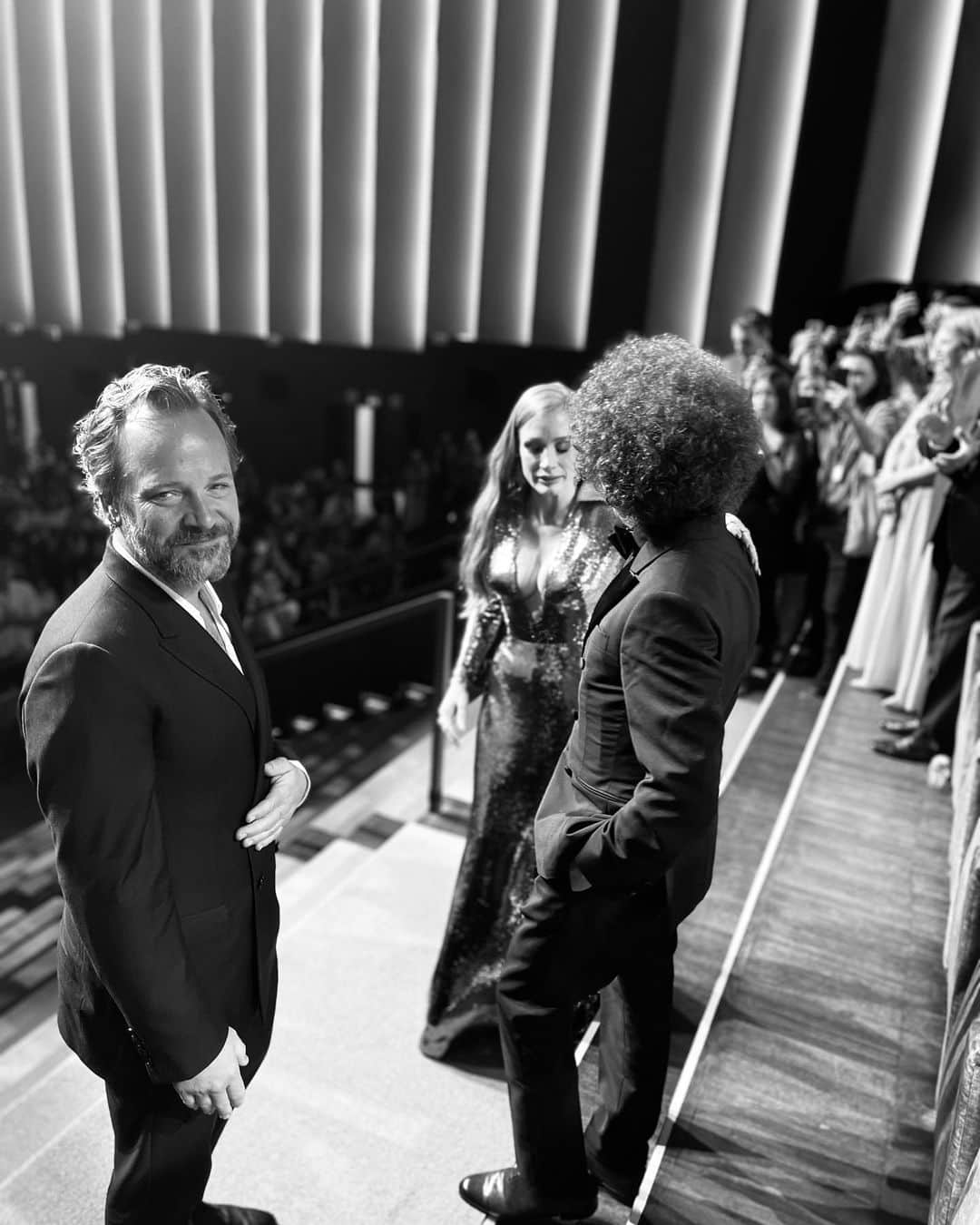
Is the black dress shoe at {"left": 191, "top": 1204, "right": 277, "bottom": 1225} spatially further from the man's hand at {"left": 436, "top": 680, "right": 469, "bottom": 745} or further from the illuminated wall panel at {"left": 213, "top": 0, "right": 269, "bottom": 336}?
the illuminated wall panel at {"left": 213, "top": 0, "right": 269, "bottom": 336}

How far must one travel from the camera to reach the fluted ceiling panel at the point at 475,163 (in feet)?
23.8

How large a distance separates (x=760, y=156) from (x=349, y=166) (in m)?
5.20

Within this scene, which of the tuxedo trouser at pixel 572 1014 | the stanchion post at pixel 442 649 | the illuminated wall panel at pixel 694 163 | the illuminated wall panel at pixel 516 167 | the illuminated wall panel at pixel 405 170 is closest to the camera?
the tuxedo trouser at pixel 572 1014

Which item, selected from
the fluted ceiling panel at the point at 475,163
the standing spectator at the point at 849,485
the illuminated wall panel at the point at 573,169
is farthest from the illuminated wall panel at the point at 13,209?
the standing spectator at the point at 849,485

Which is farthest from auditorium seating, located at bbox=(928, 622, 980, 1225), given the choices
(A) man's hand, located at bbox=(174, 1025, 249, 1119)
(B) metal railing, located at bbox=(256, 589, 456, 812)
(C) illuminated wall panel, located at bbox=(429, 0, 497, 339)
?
(C) illuminated wall panel, located at bbox=(429, 0, 497, 339)

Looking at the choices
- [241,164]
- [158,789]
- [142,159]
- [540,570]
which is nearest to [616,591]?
[158,789]

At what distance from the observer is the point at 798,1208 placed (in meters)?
1.70

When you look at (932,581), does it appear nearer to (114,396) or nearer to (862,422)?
(862,422)

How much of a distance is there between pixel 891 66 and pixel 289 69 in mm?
7074

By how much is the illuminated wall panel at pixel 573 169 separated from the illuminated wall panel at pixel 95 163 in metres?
6.00

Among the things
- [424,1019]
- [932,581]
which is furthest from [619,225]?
[424,1019]

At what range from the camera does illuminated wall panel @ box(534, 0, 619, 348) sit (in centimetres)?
889

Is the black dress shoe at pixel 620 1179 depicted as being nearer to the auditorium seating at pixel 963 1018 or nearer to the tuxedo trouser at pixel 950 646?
the auditorium seating at pixel 963 1018

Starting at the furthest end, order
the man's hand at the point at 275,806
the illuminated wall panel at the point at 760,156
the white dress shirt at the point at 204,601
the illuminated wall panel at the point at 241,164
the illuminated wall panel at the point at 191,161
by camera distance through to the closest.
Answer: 1. the illuminated wall panel at the point at 191,161
2. the illuminated wall panel at the point at 241,164
3. the illuminated wall panel at the point at 760,156
4. the man's hand at the point at 275,806
5. the white dress shirt at the point at 204,601
